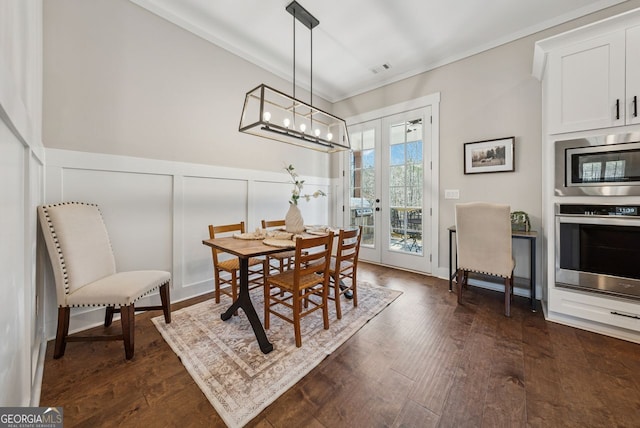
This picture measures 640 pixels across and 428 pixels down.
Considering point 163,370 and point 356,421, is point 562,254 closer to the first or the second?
point 356,421

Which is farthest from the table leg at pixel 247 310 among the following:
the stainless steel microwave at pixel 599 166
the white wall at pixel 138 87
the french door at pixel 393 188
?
the stainless steel microwave at pixel 599 166

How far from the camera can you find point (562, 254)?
7.07 ft

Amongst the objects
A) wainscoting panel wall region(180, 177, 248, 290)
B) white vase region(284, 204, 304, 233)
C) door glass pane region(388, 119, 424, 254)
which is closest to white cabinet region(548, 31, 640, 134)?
door glass pane region(388, 119, 424, 254)

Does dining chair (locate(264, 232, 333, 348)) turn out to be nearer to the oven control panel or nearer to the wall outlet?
the oven control panel

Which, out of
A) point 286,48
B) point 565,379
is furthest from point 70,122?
point 565,379

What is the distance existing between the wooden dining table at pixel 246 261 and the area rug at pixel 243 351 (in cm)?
8

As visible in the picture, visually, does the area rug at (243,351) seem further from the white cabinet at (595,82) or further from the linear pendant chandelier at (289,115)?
the white cabinet at (595,82)

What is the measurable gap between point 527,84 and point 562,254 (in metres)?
1.96

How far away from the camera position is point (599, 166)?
2.01 meters

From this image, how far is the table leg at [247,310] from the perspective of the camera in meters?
1.78

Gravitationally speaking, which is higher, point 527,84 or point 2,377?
point 527,84

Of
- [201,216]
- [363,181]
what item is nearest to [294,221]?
[201,216]

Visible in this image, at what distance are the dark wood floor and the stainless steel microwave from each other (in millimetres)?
1191

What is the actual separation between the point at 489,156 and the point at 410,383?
9.21ft
